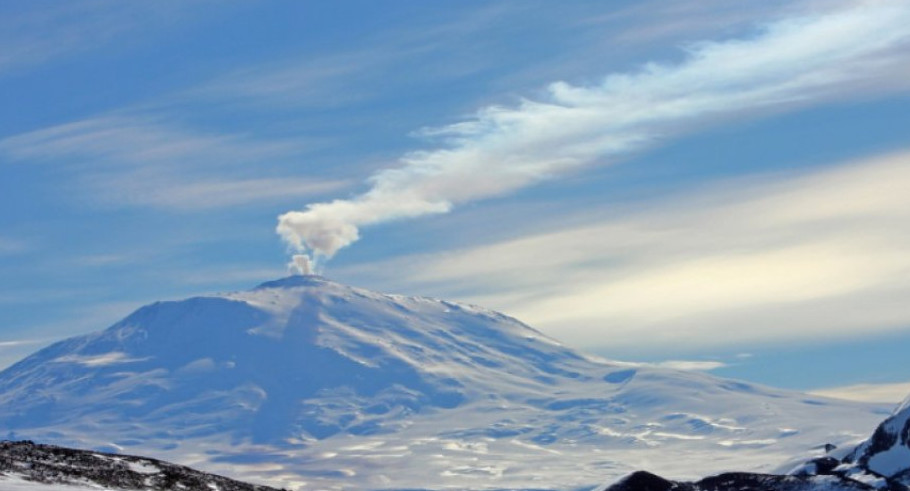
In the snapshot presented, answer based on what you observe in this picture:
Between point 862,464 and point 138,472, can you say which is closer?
point 138,472

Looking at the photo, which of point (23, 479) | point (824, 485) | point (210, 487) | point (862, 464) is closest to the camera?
point (23, 479)

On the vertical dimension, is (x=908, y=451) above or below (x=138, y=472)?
above

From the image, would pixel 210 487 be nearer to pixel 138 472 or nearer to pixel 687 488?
pixel 138 472

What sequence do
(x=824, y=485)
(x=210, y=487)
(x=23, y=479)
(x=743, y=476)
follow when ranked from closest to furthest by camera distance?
(x=23, y=479) → (x=210, y=487) → (x=824, y=485) → (x=743, y=476)

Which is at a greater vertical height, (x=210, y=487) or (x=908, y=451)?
(x=908, y=451)

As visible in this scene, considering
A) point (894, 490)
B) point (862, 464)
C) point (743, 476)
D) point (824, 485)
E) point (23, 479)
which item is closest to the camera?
point (23, 479)

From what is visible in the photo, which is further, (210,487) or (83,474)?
(210,487)

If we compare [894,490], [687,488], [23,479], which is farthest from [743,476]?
[23,479]

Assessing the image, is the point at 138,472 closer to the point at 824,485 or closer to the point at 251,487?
the point at 251,487

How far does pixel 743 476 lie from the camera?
6093 inches

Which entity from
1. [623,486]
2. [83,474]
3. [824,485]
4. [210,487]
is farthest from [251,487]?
[824,485]

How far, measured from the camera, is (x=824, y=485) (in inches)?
5541

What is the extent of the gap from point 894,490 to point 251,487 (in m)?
95.3

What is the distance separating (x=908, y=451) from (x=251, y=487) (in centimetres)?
12320
